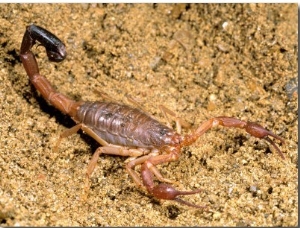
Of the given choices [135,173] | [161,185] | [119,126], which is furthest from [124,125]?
[161,185]

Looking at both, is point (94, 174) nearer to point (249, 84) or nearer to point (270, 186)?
point (270, 186)

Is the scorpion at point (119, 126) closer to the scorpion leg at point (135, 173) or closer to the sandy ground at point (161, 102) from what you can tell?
the scorpion leg at point (135, 173)

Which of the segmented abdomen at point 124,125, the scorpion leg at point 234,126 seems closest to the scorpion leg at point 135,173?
the segmented abdomen at point 124,125

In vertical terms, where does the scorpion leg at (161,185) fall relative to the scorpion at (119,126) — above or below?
below

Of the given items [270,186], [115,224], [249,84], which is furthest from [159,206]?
[249,84]

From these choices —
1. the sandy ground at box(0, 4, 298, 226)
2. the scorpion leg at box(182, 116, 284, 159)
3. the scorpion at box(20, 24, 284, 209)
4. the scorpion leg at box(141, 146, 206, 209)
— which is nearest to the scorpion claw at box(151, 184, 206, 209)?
the scorpion leg at box(141, 146, 206, 209)

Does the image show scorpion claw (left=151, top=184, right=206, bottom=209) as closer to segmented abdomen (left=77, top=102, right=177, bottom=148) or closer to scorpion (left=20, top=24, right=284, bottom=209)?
scorpion (left=20, top=24, right=284, bottom=209)
